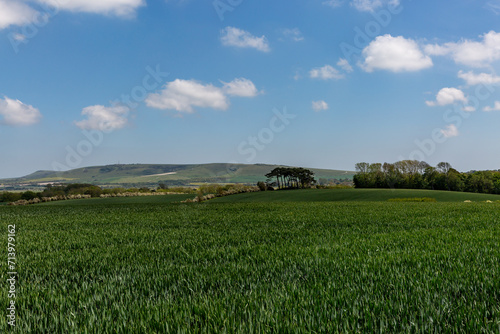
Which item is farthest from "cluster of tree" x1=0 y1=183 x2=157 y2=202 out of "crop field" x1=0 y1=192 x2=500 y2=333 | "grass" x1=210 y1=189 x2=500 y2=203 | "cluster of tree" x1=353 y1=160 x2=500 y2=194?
"crop field" x1=0 y1=192 x2=500 y2=333

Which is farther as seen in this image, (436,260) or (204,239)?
(204,239)

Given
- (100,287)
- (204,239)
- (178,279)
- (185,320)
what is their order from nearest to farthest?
(185,320)
(100,287)
(178,279)
(204,239)

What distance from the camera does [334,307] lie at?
4012 mm

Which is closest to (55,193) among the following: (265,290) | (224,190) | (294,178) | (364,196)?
(224,190)

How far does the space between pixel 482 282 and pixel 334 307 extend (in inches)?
108

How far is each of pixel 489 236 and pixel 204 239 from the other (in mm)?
9231

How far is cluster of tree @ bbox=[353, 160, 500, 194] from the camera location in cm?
6838

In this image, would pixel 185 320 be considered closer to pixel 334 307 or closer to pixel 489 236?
pixel 334 307

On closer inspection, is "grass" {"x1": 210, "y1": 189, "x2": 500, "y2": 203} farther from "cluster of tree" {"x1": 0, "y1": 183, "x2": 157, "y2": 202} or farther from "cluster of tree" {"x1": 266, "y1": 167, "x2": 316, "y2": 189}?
"cluster of tree" {"x1": 0, "y1": 183, "x2": 157, "y2": 202}

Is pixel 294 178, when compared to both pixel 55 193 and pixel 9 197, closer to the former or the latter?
pixel 55 193

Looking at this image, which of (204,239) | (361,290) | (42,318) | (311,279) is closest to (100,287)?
(42,318)

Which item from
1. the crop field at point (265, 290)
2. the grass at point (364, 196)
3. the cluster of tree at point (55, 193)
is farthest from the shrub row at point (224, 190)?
the crop field at point (265, 290)

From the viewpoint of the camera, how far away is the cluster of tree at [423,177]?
68.4 meters

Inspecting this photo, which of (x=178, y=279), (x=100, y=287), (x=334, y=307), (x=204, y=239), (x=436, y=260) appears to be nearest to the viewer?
(x=334, y=307)
